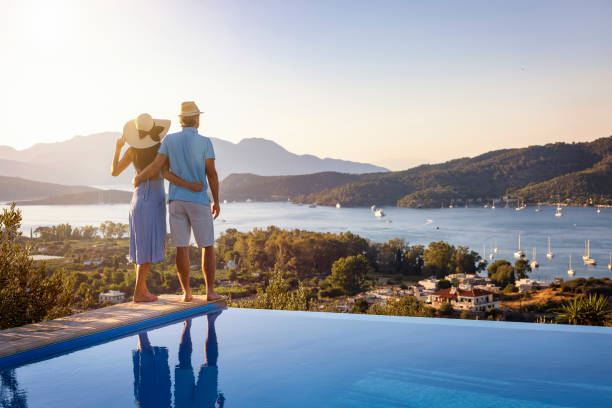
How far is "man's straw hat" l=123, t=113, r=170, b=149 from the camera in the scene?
292cm

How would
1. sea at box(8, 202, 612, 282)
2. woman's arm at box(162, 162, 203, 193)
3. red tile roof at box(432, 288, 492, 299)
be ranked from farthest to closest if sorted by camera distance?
sea at box(8, 202, 612, 282)
red tile roof at box(432, 288, 492, 299)
woman's arm at box(162, 162, 203, 193)

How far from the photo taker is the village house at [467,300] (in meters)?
21.1

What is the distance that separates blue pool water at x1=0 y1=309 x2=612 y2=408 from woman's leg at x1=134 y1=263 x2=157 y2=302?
0.45m

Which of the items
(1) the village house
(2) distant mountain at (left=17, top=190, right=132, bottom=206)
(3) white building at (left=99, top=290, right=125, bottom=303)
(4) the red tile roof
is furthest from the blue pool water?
(2) distant mountain at (left=17, top=190, right=132, bottom=206)

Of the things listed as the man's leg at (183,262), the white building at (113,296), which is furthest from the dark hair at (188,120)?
the white building at (113,296)

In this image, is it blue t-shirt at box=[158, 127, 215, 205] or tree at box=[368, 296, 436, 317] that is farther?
tree at box=[368, 296, 436, 317]

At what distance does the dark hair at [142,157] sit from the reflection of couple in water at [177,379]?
3.70ft

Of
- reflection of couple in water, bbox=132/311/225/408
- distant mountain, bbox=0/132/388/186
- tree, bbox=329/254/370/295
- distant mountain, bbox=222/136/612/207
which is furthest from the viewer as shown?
distant mountain, bbox=222/136/612/207

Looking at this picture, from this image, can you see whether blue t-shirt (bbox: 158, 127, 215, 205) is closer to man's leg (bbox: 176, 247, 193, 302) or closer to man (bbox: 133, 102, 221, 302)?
man (bbox: 133, 102, 221, 302)

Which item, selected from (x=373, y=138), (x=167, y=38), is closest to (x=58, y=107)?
(x=167, y=38)

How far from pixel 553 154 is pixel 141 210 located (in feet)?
147

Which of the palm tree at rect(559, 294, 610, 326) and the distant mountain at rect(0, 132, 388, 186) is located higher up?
the distant mountain at rect(0, 132, 388, 186)

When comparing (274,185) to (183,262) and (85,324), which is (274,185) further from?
(85,324)

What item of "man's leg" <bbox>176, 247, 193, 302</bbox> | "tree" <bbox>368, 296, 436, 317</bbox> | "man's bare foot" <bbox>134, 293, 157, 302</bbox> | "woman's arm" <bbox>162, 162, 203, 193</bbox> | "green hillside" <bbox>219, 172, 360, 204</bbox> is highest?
"green hillside" <bbox>219, 172, 360, 204</bbox>
